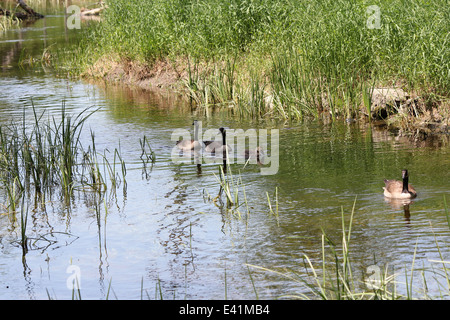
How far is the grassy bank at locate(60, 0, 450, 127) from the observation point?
40.2ft

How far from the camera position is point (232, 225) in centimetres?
798

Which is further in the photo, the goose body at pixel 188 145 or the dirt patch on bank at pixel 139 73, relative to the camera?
the dirt patch on bank at pixel 139 73

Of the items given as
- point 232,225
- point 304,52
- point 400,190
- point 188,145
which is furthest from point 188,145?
point 400,190

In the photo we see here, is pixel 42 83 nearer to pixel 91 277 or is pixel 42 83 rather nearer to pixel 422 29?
pixel 422 29

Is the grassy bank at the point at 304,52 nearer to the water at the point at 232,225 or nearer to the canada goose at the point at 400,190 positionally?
the water at the point at 232,225

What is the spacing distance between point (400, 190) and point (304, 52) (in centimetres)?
586

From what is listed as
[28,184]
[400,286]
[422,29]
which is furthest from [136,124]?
[400,286]

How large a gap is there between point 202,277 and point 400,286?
1.84 metres

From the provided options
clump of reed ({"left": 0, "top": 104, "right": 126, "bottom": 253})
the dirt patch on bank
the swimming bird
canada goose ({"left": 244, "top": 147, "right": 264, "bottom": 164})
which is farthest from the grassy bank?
clump of reed ({"left": 0, "top": 104, "right": 126, "bottom": 253})

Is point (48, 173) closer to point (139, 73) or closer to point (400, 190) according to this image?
point (400, 190)

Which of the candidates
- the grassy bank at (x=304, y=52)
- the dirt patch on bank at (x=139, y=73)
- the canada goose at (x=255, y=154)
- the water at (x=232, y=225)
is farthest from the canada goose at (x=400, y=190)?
the dirt patch on bank at (x=139, y=73)

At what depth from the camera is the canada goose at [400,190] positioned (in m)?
8.30

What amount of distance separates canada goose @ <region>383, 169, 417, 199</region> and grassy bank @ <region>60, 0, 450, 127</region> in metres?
3.85

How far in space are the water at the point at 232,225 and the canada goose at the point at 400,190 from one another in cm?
14
